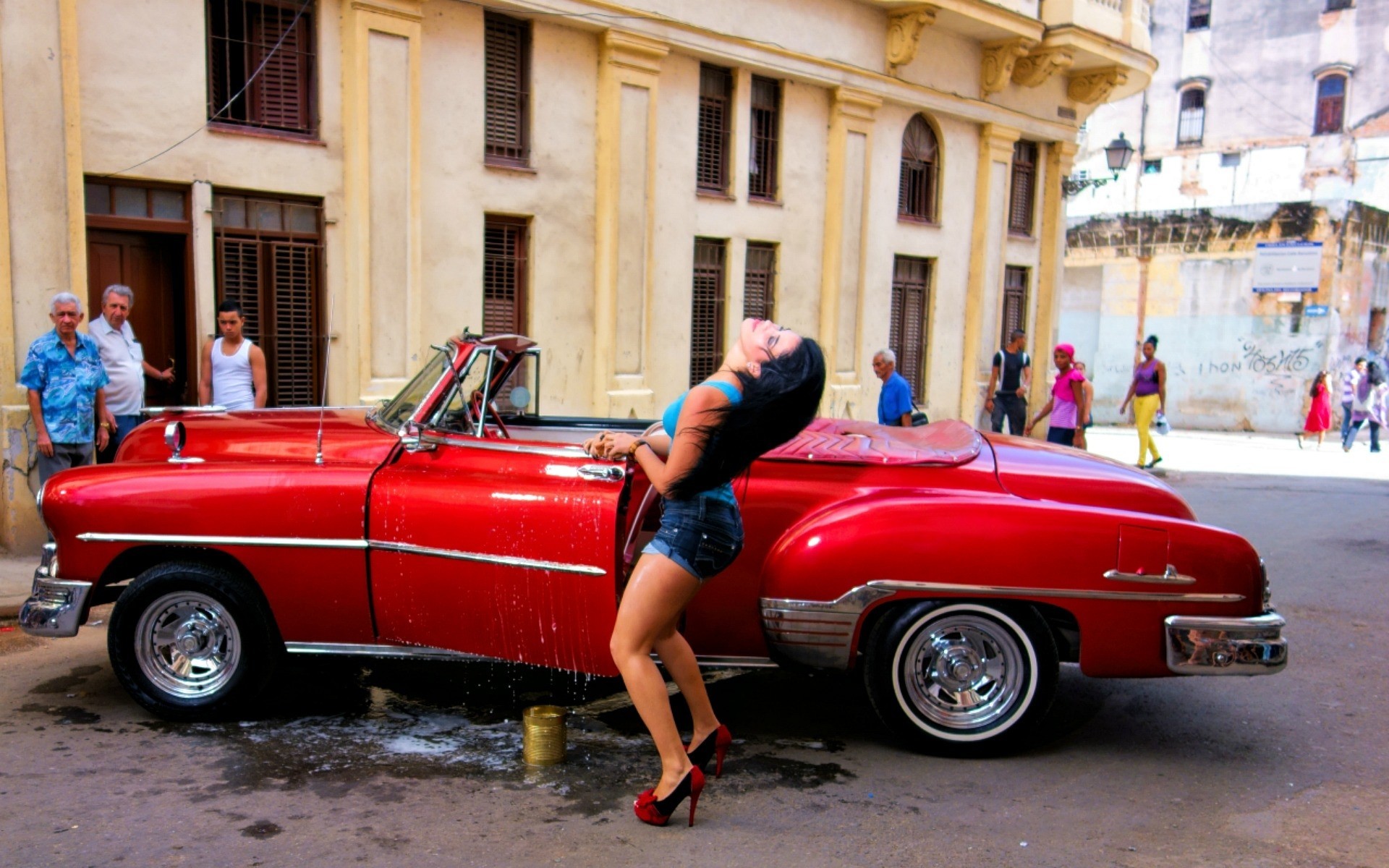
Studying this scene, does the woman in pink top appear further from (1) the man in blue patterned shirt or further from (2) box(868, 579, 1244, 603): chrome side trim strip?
(1) the man in blue patterned shirt

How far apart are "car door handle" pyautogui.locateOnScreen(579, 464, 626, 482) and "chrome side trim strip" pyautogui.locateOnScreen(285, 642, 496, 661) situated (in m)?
0.86

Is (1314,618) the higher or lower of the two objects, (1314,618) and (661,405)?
the lower

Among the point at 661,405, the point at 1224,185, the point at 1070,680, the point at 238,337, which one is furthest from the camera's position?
the point at 1224,185

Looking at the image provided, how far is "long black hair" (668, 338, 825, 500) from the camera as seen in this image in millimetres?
3484

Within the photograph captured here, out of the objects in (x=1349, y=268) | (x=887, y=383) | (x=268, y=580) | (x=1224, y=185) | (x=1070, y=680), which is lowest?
(x=1070, y=680)

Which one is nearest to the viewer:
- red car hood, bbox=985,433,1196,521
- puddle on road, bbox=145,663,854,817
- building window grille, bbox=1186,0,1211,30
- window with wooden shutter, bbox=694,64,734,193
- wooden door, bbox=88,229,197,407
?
puddle on road, bbox=145,663,854,817

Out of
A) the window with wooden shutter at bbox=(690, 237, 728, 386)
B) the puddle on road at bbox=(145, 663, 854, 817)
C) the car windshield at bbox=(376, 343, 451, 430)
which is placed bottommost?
the puddle on road at bbox=(145, 663, 854, 817)

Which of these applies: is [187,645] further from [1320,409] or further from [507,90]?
[1320,409]

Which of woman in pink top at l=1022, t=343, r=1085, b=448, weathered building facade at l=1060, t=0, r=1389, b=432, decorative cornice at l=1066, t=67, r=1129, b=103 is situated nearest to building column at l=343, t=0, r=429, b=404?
woman in pink top at l=1022, t=343, r=1085, b=448

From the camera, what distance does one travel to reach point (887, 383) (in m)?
9.54

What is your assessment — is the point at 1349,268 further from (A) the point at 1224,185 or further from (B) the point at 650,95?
(B) the point at 650,95

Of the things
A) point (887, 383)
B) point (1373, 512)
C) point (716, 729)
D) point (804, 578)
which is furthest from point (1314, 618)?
point (1373, 512)

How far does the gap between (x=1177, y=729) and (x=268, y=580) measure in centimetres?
391

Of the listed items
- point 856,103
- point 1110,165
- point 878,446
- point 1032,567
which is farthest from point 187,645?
point 1110,165
